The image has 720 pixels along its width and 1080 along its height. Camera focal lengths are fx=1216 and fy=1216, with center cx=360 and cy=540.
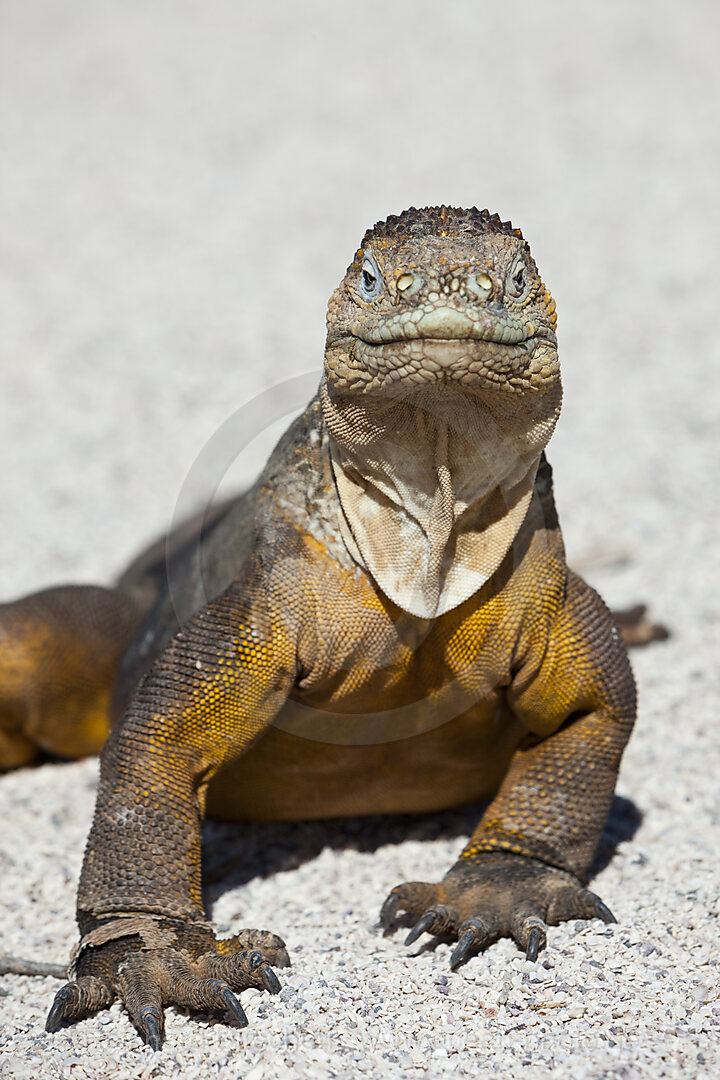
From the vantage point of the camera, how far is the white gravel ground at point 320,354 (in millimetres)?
3900

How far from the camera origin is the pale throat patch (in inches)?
148

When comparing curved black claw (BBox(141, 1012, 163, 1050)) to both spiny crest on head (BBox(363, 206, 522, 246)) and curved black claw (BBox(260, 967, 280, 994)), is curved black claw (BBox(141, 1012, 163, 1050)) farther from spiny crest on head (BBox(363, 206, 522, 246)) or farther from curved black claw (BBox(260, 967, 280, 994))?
spiny crest on head (BBox(363, 206, 522, 246))

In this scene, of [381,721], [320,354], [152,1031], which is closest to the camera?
[152,1031]

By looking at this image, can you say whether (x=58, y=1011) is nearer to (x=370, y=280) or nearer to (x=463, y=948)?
(x=463, y=948)

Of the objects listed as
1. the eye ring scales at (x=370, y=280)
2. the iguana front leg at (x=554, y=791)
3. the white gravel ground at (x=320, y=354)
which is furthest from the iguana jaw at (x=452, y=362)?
the white gravel ground at (x=320, y=354)

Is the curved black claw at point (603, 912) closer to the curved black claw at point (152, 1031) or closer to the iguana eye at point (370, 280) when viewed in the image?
the curved black claw at point (152, 1031)

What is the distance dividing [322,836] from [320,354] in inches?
294

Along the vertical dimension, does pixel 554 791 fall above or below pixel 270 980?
above

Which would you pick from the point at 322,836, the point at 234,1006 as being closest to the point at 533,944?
the point at 234,1006

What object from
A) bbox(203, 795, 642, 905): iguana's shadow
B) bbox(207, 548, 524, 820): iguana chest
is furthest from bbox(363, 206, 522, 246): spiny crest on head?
bbox(203, 795, 642, 905): iguana's shadow

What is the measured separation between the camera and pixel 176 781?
4266 millimetres

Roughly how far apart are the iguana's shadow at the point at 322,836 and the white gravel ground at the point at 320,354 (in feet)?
0.06

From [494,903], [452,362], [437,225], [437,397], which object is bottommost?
[494,903]

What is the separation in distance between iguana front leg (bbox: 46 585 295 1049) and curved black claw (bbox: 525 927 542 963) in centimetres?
84
